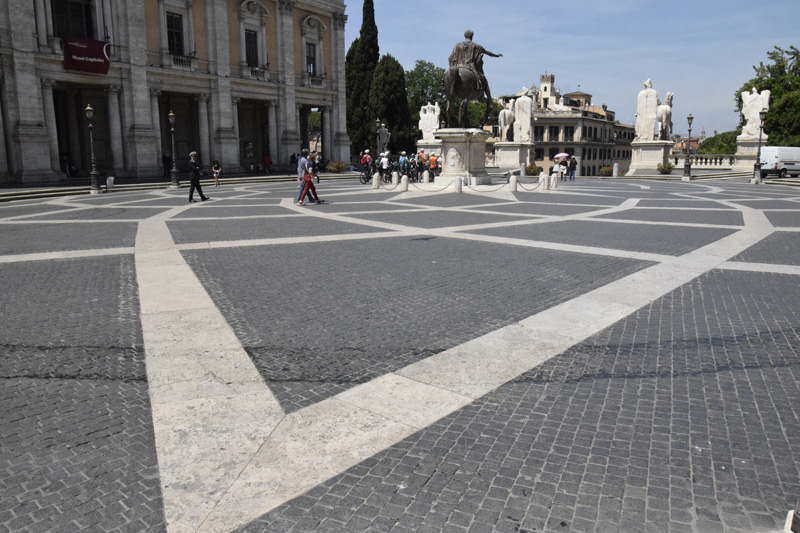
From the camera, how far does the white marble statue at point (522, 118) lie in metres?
42.2

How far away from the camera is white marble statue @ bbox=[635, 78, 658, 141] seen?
39.8 metres

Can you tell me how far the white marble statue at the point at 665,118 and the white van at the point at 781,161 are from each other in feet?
21.1

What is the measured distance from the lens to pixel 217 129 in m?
41.7

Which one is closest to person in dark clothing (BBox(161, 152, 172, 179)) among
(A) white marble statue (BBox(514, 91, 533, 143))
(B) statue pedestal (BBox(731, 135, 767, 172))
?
(A) white marble statue (BBox(514, 91, 533, 143))

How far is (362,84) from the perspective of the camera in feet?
208

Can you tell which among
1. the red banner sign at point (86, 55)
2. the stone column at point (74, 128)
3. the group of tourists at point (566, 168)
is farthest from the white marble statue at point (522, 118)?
the stone column at point (74, 128)

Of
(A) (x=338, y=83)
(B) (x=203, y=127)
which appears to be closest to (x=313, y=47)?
(A) (x=338, y=83)

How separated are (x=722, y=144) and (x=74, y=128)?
4245 inches

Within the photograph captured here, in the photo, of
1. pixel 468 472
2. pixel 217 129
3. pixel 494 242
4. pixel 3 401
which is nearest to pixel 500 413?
pixel 468 472

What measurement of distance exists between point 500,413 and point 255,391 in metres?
1.92

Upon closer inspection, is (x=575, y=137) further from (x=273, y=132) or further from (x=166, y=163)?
(x=166, y=163)

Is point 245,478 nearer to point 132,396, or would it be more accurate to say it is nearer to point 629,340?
point 132,396

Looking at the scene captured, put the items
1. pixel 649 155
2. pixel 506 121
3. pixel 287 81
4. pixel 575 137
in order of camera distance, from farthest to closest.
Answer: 1. pixel 575 137
2. pixel 287 81
3. pixel 506 121
4. pixel 649 155

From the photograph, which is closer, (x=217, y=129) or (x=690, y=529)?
(x=690, y=529)
